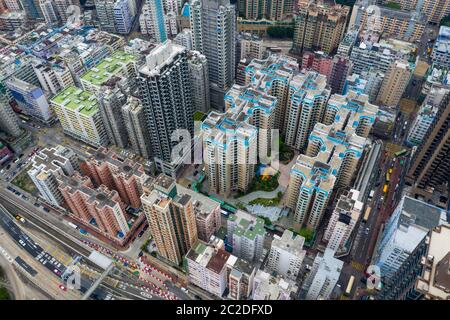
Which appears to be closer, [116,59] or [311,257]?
[311,257]

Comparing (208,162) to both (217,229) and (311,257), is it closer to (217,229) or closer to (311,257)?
(217,229)

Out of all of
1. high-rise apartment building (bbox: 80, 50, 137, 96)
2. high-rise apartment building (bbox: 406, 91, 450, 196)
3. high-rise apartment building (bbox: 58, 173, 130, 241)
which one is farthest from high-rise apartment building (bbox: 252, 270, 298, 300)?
high-rise apartment building (bbox: 80, 50, 137, 96)

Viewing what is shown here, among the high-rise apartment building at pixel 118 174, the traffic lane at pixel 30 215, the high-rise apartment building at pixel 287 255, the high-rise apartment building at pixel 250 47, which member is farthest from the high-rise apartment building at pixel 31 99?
the high-rise apartment building at pixel 287 255

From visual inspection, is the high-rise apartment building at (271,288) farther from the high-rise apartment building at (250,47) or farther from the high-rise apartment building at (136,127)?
the high-rise apartment building at (250,47)

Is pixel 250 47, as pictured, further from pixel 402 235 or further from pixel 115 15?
pixel 402 235

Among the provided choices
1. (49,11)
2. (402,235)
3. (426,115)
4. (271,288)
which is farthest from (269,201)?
(49,11)
